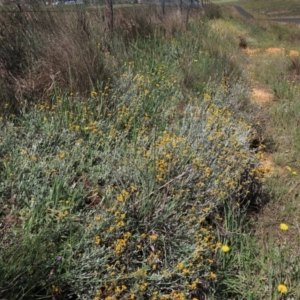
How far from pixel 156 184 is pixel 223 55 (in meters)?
4.22

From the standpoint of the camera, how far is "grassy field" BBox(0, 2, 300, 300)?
2.00m

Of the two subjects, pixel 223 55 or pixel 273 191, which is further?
pixel 223 55

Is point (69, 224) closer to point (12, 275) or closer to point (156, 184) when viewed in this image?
point (12, 275)

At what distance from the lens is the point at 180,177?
2.59 meters

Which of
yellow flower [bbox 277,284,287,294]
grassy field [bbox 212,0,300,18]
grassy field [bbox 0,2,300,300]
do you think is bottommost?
grassy field [bbox 212,0,300,18]

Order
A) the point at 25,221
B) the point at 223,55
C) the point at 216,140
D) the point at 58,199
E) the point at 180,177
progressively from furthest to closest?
the point at 223,55, the point at 216,140, the point at 180,177, the point at 58,199, the point at 25,221

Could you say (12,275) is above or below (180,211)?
above

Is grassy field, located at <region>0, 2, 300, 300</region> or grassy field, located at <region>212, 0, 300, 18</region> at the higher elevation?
grassy field, located at <region>0, 2, 300, 300</region>

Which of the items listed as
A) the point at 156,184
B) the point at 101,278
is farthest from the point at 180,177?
the point at 101,278

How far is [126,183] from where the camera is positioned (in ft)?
8.25

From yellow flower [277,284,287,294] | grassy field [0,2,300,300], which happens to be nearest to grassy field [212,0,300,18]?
grassy field [0,2,300,300]

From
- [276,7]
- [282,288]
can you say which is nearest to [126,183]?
[282,288]

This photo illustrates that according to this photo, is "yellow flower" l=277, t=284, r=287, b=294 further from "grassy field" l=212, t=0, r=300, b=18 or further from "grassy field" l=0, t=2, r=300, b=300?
"grassy field" l=212, t=0, r=300, b=18

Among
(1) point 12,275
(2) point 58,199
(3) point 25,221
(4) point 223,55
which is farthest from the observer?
(4) point 223,55
